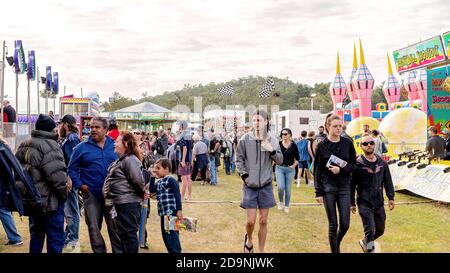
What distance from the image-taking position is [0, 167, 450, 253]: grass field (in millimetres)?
6750

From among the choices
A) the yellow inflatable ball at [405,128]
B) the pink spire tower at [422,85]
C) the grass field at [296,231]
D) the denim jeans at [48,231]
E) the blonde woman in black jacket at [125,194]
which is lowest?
the grass field at [296,231]

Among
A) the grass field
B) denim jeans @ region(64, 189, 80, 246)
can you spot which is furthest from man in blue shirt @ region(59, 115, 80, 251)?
the grass field

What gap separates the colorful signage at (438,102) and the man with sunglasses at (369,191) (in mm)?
12944

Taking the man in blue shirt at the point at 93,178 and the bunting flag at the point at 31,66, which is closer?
the man in blue shirt at the point at 93,178

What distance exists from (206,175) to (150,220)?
676 centimetres

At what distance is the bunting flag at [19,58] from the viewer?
17.5 metres

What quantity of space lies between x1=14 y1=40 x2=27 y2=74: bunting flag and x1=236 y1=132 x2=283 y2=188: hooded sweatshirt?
570 inches

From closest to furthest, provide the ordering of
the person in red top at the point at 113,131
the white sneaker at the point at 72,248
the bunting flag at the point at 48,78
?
the white sneaker at the point at 72,248
the person in red top at the point at 113,131
the bunting flag at the point at 48,78

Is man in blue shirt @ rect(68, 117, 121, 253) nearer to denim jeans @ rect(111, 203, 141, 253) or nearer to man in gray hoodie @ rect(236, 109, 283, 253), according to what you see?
denim jeans @ rect(111, 203, 141, 253)

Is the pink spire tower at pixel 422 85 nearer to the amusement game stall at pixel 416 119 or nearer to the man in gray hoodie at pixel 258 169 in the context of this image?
the amusement game stall at pixel 416 119

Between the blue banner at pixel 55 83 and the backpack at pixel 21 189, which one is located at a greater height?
the blue banner at pixel 55 83

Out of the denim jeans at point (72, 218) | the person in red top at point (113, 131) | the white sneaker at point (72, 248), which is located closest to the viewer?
the white sneaker at point (72, 248)

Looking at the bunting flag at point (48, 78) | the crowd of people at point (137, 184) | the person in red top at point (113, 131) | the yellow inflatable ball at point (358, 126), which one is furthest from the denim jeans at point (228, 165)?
the bunting flag at point (48, 78)
